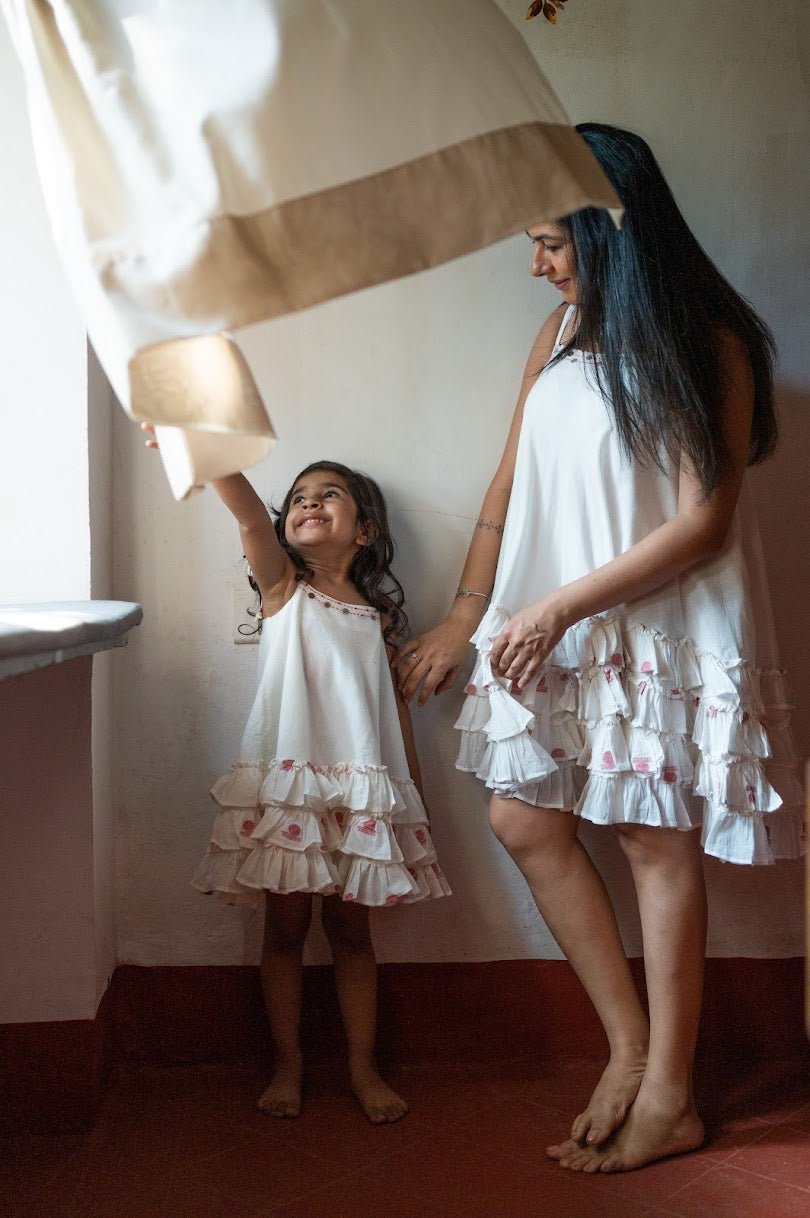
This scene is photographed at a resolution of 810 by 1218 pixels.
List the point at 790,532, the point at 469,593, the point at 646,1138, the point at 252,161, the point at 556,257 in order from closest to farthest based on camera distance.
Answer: the point at 252,161 → the point at 646,1138 → the point at 556,257 → the point at 469,593 → the point at 790,532

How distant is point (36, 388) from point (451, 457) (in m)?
0.74

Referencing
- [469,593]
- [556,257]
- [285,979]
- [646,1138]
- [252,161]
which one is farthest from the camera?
[469,593]

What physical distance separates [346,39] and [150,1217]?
1.44 meters

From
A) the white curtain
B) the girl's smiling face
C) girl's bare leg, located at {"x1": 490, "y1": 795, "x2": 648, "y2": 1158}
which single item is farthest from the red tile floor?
the white curtain

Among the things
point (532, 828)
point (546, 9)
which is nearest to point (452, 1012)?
point (532, 828)

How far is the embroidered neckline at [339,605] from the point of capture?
187cm

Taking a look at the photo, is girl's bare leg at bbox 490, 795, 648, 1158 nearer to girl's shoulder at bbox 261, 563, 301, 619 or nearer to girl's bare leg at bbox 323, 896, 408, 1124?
girl's bare leg at bbox 323, 896, 408, 1124

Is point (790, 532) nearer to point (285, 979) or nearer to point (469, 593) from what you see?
point (469, 593)

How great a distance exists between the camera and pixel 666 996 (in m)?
1.65

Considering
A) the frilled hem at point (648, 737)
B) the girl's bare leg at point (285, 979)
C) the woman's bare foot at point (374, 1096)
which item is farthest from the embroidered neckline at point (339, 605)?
the woman's bare foot at point (374, 1096)

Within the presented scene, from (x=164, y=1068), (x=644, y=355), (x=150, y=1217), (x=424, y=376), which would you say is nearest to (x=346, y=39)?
(x=644, y=355)

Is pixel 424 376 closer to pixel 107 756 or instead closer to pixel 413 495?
pixel 413 495

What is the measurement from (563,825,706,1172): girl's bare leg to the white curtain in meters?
1.14

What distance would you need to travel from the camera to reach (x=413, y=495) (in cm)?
203
